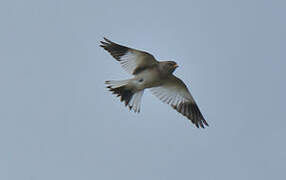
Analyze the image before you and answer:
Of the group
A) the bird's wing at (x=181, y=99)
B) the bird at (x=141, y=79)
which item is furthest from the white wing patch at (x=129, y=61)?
the bird's wing at (x=181, y=99)

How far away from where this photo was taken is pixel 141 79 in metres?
19.0

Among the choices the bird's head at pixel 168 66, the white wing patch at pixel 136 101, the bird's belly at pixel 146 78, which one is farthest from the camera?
the white wing patch at pixel 136 101

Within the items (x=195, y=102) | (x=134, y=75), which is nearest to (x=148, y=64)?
(x=134, y=75)

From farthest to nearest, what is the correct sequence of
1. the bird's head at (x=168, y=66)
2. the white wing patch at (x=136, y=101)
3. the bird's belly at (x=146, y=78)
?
the white wing patch at (x=136, y=101), the bird's belly at (x=146, y=78), the bird's head at (x=168, y=66)

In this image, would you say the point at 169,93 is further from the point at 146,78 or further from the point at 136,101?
the point at 146,78

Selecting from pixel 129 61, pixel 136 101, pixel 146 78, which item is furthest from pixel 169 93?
pixel 129 61

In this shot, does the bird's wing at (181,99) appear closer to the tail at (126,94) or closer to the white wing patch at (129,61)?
the tail at (126,94)

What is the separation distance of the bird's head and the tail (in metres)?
0.83

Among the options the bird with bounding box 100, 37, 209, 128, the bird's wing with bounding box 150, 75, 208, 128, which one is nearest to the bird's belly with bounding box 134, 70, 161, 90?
the bird with bounding box 100, 37, 209, 128

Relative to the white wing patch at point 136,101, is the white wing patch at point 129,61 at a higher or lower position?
higher

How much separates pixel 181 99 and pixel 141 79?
1.43 m

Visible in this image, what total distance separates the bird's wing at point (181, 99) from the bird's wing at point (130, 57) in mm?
911

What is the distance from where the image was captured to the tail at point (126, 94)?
1886cm

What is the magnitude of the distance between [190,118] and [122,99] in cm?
180
